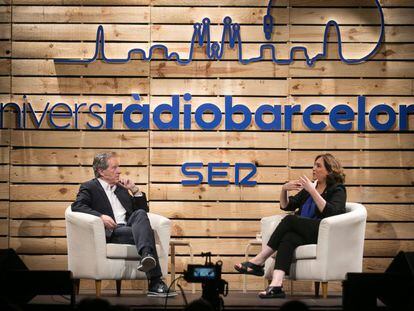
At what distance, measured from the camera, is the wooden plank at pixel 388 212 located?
306 inches

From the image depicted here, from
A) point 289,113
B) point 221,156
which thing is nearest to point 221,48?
point 289,113

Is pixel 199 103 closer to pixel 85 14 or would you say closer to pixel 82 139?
pixel 82 139

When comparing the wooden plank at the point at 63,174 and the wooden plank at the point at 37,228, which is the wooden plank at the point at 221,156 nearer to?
the wooden plank at the point at 63,174

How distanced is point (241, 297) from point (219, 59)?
2634mm

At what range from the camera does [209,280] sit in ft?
17.4

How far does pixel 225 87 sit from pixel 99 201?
186 cm

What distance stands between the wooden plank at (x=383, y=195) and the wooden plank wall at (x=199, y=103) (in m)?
0.01

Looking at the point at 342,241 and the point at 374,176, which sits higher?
the point at 374,176

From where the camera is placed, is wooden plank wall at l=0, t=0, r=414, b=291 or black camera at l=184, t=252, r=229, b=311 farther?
wooden plank wall at l=0, t=0, r=414, b=291

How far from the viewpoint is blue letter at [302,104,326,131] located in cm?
781

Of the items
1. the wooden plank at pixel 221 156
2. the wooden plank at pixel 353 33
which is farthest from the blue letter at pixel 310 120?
the wooden plank at pixel 353 33

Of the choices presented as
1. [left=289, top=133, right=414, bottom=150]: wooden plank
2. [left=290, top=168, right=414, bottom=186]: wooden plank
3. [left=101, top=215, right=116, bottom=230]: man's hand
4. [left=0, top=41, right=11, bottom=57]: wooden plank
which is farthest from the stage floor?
[left=0, top=41, right=11, bottom=57]: wooden plank

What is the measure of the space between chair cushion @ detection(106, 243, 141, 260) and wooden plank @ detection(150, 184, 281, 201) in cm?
125

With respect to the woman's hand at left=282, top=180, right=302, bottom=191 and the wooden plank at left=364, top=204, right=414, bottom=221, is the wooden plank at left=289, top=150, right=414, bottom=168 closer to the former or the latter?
the wooden plank at left=364, top=204, right=414, bottom=221
